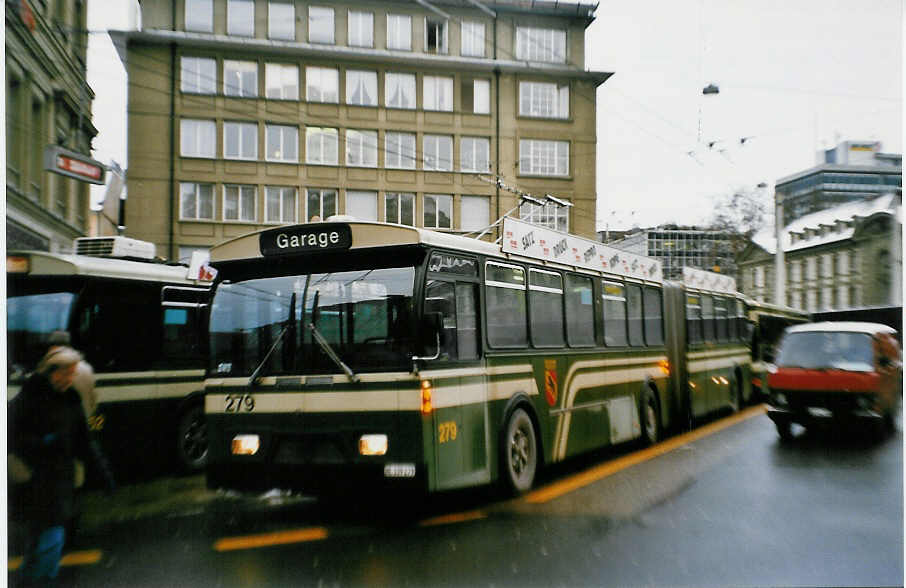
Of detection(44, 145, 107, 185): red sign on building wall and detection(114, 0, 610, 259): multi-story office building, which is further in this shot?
detection(114, 0, 610, 259): multi-story office building

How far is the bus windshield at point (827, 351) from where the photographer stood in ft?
43.3

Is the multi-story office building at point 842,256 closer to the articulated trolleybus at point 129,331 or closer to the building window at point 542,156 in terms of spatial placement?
the building window at point 542,156

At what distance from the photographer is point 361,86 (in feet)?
46.7

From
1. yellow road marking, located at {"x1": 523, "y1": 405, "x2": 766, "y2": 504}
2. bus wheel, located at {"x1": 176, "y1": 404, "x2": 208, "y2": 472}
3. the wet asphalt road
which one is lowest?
yellow road marking, located at {"x1": 523, "y1": 405, "x2": 766, "y2": 504}

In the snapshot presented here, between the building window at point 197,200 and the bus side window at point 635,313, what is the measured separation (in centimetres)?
709

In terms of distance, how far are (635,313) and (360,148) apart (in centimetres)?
566

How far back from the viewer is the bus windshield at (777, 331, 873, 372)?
43.3ft

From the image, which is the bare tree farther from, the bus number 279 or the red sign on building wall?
the red sign on building wall

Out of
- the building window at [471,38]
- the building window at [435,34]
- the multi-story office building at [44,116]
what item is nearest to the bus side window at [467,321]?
the multi-story office building at [44,116]

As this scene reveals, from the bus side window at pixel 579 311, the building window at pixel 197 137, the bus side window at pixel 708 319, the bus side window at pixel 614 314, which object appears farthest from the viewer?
the bus side window at pixel 708 319

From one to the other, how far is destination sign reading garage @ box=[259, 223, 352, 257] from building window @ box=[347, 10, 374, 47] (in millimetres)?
6607

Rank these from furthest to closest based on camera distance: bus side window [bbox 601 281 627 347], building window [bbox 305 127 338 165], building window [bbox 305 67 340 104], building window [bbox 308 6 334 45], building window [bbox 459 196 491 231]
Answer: building window [bbox 459 196 491 231], building window [bbox 305 127 338 165], building window [bbox 305 67 340 104], building window [bbox 308 6 334 45], bus side window [bbox 601 281 627 347]

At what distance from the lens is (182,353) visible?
426 inches

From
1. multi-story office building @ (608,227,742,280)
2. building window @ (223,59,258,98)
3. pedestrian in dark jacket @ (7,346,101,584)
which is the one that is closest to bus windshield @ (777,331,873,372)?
multi-story office building @ (608,227,742,280)
